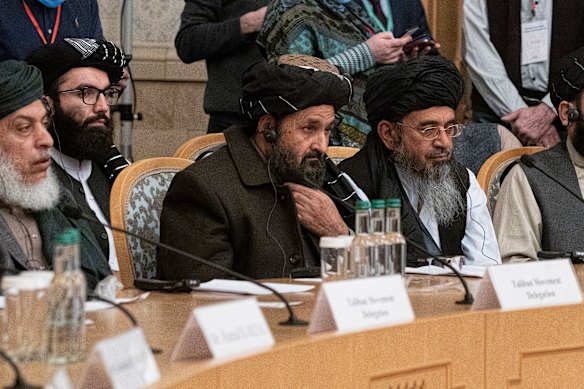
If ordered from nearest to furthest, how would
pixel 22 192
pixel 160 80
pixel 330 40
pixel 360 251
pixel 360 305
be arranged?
pixel 360 305 → pixel 360 251 → pixel 22 192 → pixel 330 40 → pixel 160 80

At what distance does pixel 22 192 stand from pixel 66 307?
133cm

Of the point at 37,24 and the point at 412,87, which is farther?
the point at 37,24

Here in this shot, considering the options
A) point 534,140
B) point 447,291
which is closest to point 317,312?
point 447,291

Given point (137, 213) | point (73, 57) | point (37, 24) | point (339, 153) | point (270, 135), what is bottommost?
point (137, 213)

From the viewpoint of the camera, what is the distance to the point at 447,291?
3.33 m

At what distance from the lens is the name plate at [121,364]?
194cm

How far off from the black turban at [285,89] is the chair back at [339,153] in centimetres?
54

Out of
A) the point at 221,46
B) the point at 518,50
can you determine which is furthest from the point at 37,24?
the point at 518,50

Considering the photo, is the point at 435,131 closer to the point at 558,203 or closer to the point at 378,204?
the point at 558,203

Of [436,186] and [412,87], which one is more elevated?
[412,87]

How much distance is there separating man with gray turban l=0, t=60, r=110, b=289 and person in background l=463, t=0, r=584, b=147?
265 cm

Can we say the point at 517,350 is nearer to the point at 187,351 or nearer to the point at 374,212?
the point at 374,212

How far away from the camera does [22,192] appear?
3518 millimetres

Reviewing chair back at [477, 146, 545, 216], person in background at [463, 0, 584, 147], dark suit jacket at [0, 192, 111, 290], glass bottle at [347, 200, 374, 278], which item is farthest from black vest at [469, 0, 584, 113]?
glass bottle at [347, 200, 374, 278]
